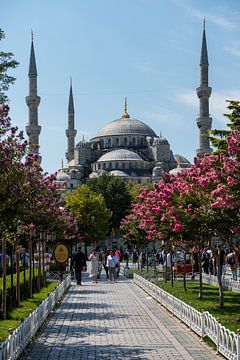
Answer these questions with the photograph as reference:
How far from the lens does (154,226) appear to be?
19344mm

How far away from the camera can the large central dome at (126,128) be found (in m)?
111

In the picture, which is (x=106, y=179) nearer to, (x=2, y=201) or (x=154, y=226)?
(x=154, y=226)

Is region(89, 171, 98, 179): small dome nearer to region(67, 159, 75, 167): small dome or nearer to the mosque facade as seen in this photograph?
the mosque facade

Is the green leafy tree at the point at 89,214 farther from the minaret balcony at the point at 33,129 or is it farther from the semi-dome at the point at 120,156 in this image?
the semi-dome at the point at 120,156

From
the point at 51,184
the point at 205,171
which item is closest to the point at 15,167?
the point at 205,171

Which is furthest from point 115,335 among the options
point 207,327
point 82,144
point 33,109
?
point 82,144

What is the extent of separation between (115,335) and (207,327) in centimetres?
172

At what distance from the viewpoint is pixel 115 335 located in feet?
37.0

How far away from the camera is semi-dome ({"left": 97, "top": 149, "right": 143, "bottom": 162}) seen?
10294cm

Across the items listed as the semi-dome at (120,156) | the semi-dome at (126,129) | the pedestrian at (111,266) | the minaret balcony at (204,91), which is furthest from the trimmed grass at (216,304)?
the semi-dome at (126,129)

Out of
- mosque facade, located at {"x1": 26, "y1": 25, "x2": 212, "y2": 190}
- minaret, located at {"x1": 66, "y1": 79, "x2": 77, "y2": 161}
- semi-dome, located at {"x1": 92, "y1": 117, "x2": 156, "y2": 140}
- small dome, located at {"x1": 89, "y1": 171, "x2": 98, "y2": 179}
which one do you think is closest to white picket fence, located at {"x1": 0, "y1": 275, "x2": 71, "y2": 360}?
mosque facade, located at {"x1": 26, "y1": 25, "x2": 212, "y2": 190}

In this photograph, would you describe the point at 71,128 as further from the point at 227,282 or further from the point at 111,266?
the point at 227,282

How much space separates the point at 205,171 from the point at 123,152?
91.4 m

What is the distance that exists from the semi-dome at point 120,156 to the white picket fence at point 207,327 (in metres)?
87.3
